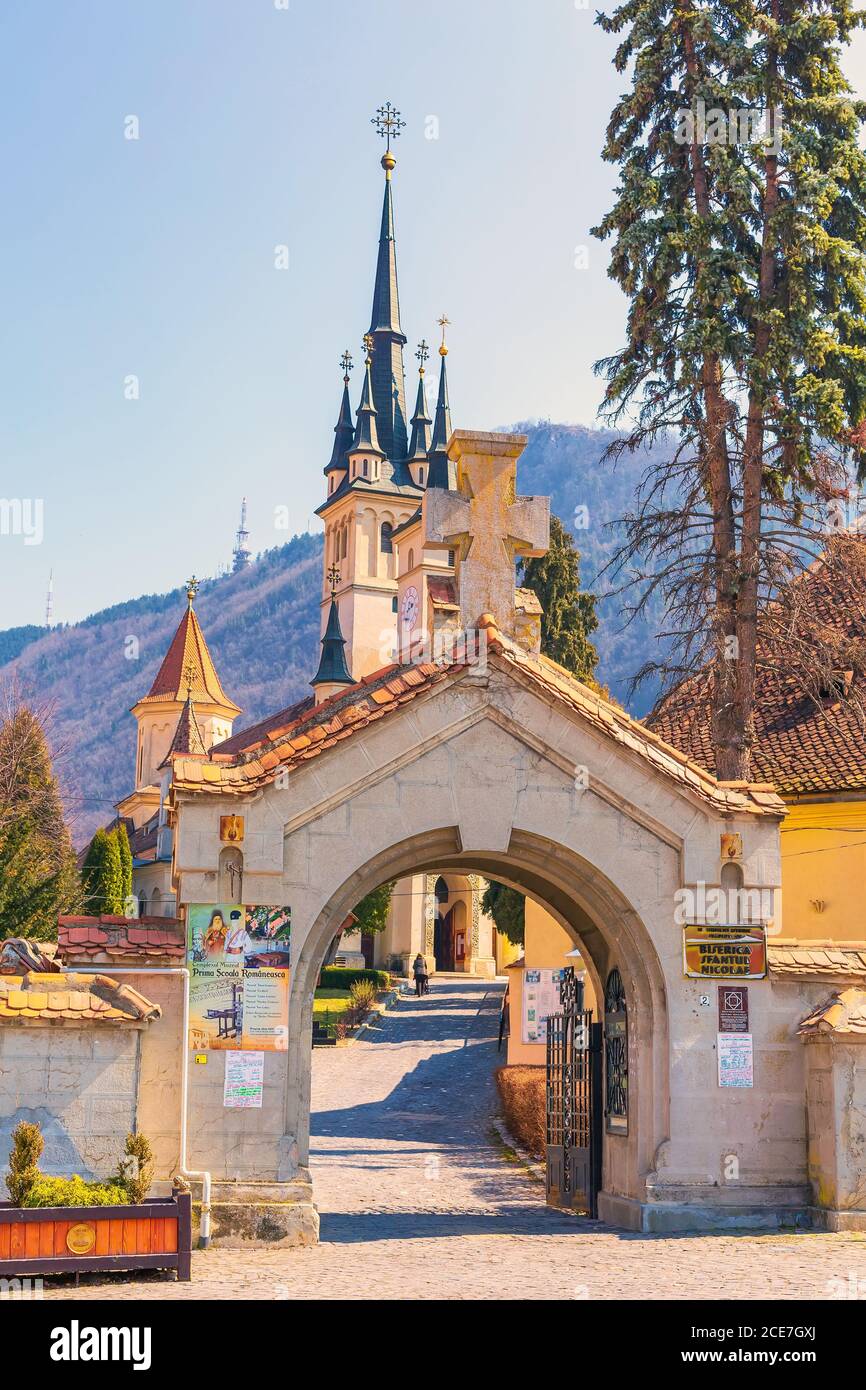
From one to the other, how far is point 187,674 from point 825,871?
7073 cm

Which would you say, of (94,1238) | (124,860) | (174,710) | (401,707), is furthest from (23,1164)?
(174,710)

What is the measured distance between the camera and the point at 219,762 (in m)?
17.2

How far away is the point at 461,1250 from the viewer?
15141 millimetres

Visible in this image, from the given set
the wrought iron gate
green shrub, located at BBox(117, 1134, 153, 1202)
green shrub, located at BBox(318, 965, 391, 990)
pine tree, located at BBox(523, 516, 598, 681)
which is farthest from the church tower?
green shrub, located at BBox(117, 1134, 153, 1202)

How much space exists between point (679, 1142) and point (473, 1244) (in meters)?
2.56

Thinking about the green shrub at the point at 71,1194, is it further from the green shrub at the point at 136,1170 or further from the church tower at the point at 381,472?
the church tower at the point at 381,472

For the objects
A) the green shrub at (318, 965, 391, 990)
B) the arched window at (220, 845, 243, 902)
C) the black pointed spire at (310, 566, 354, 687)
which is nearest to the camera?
the arched window at (220, 845, 243, 902)

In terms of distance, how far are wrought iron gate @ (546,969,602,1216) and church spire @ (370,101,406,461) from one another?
8188cm

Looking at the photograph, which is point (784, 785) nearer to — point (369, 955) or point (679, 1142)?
point (679, 1142)

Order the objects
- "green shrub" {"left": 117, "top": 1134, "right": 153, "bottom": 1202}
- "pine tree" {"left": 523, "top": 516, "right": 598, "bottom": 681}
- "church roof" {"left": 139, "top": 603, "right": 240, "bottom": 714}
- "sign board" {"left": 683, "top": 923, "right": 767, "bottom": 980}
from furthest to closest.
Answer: "church roof" {"left": 139, "top": 603, "right": 240, "bottom": 714}, "pine tree" {"left": 523, "top": 516, "right": 598, "bottom": 681}, "sign board" {"left": 683, "top": 923, "right": 767, "bottom": 980}, "green shrub" {"left": 117, "top": 1134, "right": 153, "bottom": 1202}

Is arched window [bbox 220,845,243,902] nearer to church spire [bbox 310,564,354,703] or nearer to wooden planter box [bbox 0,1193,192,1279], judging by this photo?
wooden planter box [bbox 0,1193,192,1279]

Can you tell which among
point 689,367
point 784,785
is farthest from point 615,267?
point 784,785

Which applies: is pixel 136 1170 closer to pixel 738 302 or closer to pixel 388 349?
pixel 738 302

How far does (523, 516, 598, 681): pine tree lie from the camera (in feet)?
166
